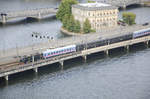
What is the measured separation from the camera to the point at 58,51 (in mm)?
106375

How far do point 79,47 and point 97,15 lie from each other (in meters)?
31.4

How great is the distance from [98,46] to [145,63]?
1804cm

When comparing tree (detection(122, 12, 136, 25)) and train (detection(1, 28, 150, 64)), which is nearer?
train (detection(1, 28, 150, 64))

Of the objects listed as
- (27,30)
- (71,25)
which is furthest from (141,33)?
(27,30)

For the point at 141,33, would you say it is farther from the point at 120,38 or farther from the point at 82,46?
the point at 82,46

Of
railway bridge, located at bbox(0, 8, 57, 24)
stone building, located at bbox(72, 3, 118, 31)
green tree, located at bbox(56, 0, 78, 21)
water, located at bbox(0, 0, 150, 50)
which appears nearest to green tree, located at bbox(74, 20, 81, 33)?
stone building, located at bbox(72, 3, 118, 31)

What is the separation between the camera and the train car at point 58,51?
10381cm

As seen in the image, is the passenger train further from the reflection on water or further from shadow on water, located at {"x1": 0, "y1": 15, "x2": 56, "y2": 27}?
shadow on water, located at {"x1": 0, "y1": 15, "x2": 56, "y2": 27}

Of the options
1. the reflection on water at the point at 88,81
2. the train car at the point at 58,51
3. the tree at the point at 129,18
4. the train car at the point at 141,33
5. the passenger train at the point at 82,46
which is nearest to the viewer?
the reflection on water at the point at 88,81

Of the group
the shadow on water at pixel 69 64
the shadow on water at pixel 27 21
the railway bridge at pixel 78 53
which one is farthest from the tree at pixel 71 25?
the shadow on water at pixel 27 21

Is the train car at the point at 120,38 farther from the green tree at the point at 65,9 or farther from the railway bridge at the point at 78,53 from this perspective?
the green tree at the point at 65,9

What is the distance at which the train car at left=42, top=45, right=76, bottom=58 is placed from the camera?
104 m

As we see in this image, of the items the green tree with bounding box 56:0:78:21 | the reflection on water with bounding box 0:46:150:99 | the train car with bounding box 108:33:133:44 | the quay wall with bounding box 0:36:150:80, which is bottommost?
the reflection on water with bounding box 0:46:150:99

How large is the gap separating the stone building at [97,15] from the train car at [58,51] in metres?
32.3
